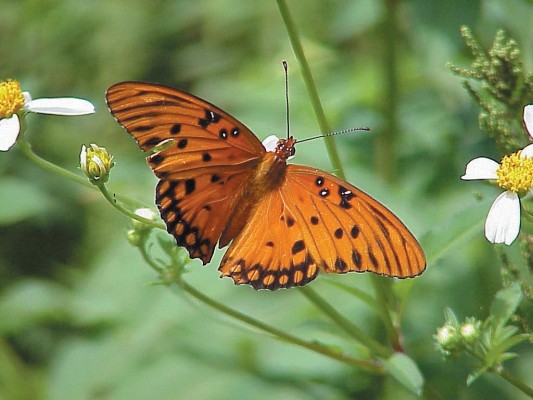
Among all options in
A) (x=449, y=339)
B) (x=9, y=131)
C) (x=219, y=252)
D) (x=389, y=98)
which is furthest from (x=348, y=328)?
(x=389, y=98)

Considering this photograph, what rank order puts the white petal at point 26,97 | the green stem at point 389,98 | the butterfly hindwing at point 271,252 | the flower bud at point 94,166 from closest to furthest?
the butterfly hindwing at point 271,252
the flower bud at point 94,166
the white petal at point 26,97
the green stem at point 389,98

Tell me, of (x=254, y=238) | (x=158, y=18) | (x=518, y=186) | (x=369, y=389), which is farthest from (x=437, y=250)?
(x=158, y=18)

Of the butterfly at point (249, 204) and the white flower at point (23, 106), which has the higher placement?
the white flower at point (23, 106)

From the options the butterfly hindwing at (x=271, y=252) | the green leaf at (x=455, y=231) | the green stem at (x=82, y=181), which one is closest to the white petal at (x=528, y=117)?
the green leaf at (x=455, y=231)

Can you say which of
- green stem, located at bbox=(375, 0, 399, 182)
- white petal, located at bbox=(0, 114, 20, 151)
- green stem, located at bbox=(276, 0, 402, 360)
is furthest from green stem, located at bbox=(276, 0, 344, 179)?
green stem, located at bbox=(375, 0, 399, 182)

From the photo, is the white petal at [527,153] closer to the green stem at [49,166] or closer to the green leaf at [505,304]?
the green leaf at [505,304]

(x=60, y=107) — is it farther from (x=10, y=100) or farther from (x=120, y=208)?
(x=120, y=208)

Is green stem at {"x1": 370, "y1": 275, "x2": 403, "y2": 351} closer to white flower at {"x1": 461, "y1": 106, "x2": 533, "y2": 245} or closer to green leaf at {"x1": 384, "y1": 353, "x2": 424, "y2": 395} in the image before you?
green leaf at {"x1": 384, "y1": 353, "x2": 424, "y2": 395}
